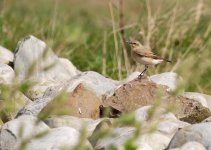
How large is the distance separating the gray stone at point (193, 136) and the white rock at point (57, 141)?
1.73 ft

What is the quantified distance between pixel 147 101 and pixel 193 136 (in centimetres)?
103

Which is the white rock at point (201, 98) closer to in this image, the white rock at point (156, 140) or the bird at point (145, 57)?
the white rock at point (156, 140)

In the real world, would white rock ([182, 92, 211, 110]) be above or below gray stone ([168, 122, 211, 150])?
below

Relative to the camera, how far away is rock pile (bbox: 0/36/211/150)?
13.5ft

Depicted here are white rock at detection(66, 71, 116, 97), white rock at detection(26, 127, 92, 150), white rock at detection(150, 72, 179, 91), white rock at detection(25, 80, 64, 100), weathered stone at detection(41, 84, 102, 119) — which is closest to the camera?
white rock at detection(26, 127, 92, 150)

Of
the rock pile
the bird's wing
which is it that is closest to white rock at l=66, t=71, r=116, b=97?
the rock pile

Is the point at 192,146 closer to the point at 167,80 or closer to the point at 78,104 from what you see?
the point at 78,104

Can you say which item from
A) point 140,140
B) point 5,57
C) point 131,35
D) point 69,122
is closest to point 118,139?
point 140,140

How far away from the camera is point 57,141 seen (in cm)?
408

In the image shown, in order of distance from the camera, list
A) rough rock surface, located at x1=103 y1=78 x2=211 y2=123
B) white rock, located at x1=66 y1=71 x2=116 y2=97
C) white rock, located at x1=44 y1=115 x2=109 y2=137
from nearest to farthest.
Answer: white rock, located at x1=44 y1=115 x2=109 y2=137 → rough rock surface, located at x1=103 y1=78 x2=211 y2=123 → white rock, located at x1=66 y1=71 x2=116 y2=97

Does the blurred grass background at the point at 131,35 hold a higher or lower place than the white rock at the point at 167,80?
lower

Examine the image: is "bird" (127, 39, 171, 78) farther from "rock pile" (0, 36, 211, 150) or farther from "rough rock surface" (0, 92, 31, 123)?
"rough rock surface" (0, 92, 31, 123)

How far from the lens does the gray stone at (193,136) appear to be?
4.30 m

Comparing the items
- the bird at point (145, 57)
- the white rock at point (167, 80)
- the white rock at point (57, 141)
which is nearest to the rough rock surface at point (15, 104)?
the white rock at point (57, 141)
